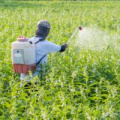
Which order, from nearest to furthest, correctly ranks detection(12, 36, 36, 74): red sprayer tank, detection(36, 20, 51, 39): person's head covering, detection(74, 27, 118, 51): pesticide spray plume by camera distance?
detection(12, 36, 36, 74): red sprayer tank → detection(36, 20, 51, 39): person's head covering → detection(74, 27, 118, 51): pesticide spray plume

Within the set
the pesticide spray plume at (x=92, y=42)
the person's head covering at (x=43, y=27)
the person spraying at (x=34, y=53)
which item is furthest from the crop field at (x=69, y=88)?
the person's head covering at (x=43, y=27)

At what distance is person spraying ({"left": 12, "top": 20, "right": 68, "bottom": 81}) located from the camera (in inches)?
258

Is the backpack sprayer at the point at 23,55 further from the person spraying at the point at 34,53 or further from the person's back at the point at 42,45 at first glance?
the person's back at the point at 42,45

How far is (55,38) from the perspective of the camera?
982cm

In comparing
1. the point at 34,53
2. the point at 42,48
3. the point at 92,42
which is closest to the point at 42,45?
the point at 42,48

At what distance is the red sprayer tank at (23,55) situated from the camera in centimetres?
653

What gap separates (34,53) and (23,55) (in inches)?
7.9

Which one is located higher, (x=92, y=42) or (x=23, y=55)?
(x=23, y=55)

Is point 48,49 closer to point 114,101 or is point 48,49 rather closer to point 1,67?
point 1,67

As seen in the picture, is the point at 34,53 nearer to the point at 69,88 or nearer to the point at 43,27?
the point at 43,27

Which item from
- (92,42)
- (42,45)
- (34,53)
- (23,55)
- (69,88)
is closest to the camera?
(69,88)

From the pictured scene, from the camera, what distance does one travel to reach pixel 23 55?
6562 millimetres

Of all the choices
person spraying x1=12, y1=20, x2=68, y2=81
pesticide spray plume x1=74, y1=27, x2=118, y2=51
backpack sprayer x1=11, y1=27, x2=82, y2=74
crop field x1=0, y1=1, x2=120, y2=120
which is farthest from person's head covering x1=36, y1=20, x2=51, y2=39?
pesticide spray plume x1=74, y1=27, x2=118, y2=51

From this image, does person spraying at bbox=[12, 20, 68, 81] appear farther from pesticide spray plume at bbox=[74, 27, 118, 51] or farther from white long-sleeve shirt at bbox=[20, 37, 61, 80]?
pesticide spray plume at bbox=[74, 27, 118, 51]
